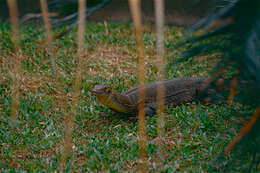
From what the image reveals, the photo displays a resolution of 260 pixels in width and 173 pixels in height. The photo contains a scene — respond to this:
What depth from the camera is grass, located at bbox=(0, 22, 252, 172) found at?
11.7 feet

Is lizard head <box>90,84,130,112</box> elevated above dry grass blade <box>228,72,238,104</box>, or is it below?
below

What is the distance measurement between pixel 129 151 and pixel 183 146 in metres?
0.59

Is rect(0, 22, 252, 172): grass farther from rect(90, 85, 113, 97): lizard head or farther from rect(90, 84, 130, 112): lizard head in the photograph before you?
rect(90, 85, 113, 97): lizard head

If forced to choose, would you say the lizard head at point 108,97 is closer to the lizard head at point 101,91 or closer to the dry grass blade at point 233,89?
the lizard head at point 101,91

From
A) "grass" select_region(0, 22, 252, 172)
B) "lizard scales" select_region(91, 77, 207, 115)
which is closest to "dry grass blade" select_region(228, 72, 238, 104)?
"grass" select_region(0, 22, 252, 172)

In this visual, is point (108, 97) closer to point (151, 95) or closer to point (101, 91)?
point (101, 91)

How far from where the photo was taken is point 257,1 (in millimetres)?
1727

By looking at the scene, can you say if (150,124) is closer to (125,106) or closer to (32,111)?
(125,106)

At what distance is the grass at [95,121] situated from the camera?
3570mm

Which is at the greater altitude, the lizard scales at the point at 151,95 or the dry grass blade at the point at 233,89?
the dry grass blade at the point at 233,89

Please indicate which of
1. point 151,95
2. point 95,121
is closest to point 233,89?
point 95,121

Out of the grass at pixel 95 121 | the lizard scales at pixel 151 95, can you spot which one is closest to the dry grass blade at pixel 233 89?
the grass at pixel 95 121

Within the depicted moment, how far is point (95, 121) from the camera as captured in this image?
4.72 m

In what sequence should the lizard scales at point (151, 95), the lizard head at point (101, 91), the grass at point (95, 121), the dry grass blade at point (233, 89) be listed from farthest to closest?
the lizard scales at point (151, 95)
the lizard head at point (101, 91)
the grass at point (95, 121)
the dry grass blade at point (233, 89)
